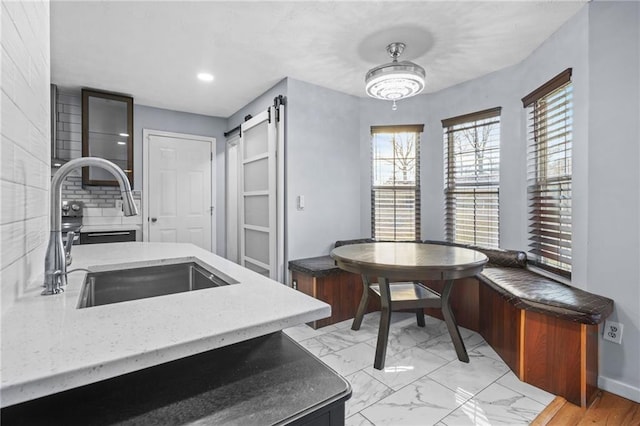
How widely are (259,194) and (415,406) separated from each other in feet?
8.83

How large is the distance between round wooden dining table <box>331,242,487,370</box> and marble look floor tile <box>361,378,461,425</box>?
1.10 ft

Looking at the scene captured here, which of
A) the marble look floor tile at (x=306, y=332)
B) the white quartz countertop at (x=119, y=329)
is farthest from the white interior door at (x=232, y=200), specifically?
the white quartz countertop at (x=119, y=329)

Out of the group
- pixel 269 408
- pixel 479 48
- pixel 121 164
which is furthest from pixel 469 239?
pixel 121 164

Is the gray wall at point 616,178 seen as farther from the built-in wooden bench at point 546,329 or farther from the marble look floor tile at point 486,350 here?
the marble look floor tile at point 486,350

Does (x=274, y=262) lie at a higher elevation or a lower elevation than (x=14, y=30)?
lower

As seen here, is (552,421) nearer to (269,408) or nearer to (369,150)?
(269,408)

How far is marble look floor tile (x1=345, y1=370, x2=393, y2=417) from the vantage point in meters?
1.89

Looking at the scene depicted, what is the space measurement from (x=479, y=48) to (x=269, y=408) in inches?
122

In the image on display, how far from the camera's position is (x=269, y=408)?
2.44ft

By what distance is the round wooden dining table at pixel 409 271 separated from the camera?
217cm

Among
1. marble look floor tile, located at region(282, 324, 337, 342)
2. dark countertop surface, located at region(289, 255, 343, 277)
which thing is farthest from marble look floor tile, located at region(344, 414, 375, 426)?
dark countertop surface, located at region(289, 255, 343, 277)

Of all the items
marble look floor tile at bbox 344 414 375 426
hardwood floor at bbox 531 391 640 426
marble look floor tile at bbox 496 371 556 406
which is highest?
marble look floor tile at bbox 496 371 556 406

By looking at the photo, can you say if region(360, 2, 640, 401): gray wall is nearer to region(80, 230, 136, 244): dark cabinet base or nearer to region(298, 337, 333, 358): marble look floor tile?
region(298, 337, 333, 358): marble look floor tile

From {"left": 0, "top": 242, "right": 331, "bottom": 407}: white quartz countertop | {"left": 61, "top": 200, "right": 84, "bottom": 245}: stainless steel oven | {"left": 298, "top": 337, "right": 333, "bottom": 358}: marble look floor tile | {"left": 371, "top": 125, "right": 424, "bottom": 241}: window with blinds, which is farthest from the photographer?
{"left": 371, "top": 125, "right": 424, "bottom": 241}: window with blinds
